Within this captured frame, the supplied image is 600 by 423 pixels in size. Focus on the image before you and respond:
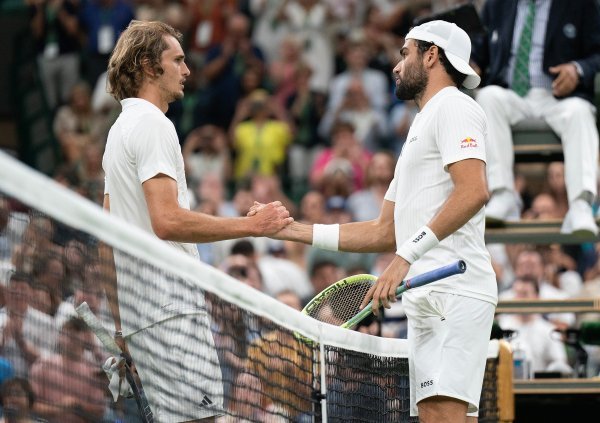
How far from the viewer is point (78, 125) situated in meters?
16.2

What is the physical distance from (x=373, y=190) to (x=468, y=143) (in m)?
7.82

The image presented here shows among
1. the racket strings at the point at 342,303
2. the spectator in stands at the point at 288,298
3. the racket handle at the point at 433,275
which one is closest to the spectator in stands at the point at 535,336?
the spectator in stands at the point at 288,298

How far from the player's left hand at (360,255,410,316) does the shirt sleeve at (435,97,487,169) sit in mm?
430

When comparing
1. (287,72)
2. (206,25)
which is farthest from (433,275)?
(206,25)

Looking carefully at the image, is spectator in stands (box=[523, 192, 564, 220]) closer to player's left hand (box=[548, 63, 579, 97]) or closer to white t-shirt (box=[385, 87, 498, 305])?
player's left hand (box=[548, 63, 579, 97])

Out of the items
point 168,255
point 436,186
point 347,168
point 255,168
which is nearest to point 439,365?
point 436,186

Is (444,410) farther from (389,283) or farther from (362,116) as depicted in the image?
(362,116)

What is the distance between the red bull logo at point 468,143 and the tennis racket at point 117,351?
5.18 ft

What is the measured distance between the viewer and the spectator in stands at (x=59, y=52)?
16.8 m

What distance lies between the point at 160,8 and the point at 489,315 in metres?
11.7

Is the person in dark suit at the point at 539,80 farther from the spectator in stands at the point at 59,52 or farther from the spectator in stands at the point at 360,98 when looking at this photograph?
the spectator in stands at the point at 59,52

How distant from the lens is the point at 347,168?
13.9m

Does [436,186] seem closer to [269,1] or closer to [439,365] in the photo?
[439,365]

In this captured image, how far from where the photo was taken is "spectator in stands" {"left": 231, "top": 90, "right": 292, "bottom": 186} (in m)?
14.9
